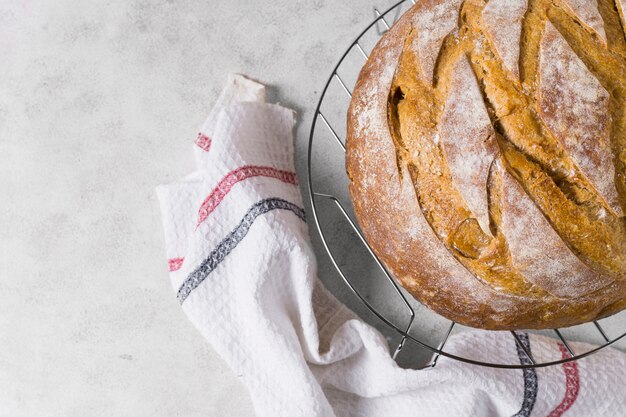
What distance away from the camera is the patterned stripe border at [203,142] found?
1.85 m

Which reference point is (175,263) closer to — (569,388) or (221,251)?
(221,251)

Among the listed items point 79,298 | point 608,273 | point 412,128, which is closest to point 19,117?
point 79,298

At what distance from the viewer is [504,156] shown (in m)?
1.25

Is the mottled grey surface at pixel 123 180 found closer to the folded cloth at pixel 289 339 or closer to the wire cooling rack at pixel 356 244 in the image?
the wire cooling rack at pixel 356 244

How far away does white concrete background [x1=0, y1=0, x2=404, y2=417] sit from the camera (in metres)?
1.90

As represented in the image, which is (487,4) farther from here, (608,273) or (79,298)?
(79,298)

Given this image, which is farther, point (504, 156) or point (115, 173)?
point (115, 173)

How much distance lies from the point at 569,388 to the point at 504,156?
32.1 inches

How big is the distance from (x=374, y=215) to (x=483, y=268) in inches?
9.7

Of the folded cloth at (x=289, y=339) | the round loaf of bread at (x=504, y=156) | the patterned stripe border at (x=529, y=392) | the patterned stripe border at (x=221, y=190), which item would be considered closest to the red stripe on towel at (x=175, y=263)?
the folded cloth at (x=289, y=339)

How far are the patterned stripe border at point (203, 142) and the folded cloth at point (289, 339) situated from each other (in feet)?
0.21

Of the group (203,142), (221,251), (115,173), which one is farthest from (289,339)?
(115,173)

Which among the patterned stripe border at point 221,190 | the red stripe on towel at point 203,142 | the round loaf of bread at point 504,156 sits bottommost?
the patterned stripe border at point 221,190

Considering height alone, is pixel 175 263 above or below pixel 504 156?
below
